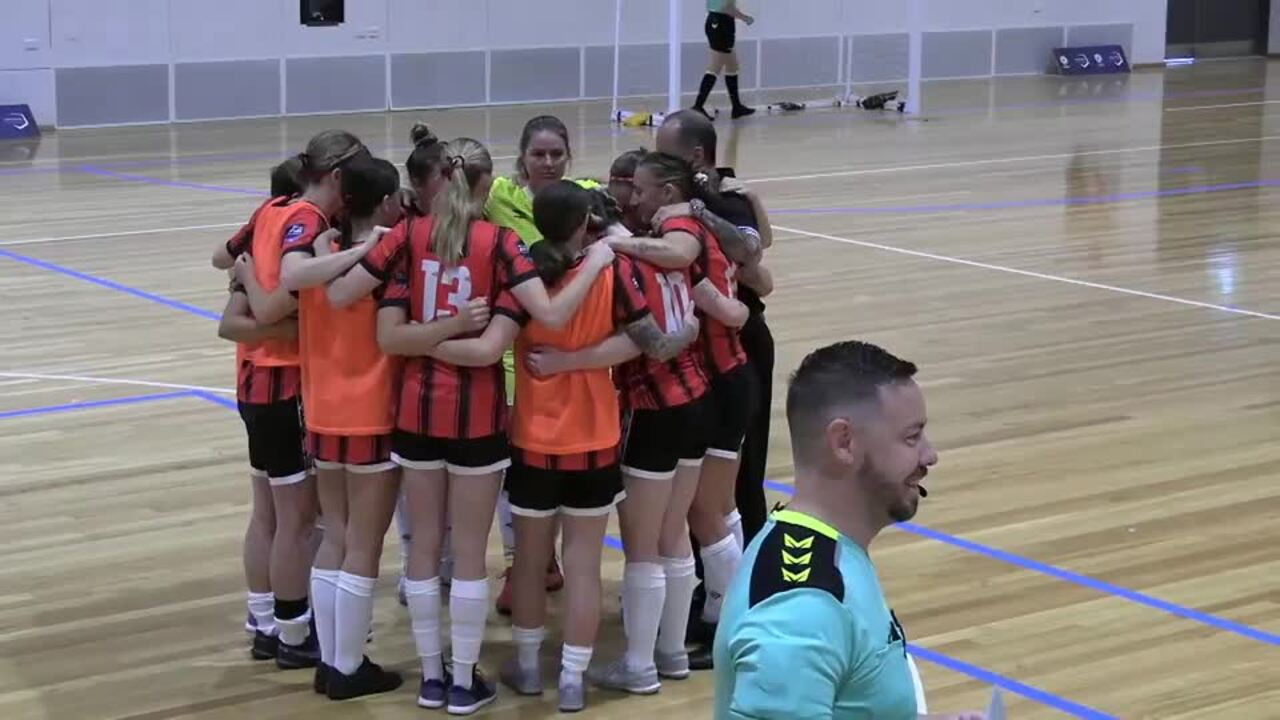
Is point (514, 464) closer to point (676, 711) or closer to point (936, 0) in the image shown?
point (676, 711)

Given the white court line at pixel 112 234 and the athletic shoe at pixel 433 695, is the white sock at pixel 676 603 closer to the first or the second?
the athletic shoe at pixel 433 695

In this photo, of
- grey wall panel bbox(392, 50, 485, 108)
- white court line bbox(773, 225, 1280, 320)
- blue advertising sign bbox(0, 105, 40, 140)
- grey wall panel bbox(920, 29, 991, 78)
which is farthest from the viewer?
grey wall panel bbox(920, 29, 991, 78)

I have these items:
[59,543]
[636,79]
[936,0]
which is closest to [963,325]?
[59,543]

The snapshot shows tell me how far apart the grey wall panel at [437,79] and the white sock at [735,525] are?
18664 mm

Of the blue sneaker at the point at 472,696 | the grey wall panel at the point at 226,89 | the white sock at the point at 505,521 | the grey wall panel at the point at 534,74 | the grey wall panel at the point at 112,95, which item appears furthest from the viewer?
the grey wall panel at the point at 534,74

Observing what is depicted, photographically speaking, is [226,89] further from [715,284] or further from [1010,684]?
[1010,684]

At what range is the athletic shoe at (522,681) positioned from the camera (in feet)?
18.1

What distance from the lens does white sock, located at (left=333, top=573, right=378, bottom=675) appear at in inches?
210

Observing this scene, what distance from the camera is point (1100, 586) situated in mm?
6430

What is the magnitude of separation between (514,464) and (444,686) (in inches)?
28.6

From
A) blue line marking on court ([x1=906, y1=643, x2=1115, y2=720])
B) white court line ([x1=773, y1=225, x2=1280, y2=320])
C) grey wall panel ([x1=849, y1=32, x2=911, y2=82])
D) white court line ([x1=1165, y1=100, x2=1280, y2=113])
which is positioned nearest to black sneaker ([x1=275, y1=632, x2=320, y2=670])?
blue line marking on court ([x1=906, y1=643, x2=1115, y2=720])

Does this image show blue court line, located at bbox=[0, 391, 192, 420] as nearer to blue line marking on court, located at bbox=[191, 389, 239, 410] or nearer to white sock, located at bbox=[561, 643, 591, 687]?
blue line marking on court, located at bbox=[191, 389, 239, 410]

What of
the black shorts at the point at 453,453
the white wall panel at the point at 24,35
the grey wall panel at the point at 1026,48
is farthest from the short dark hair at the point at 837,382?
the grey wall panel at the point at 1026,48

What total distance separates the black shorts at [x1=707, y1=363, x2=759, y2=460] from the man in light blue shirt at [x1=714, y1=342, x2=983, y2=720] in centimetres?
271
